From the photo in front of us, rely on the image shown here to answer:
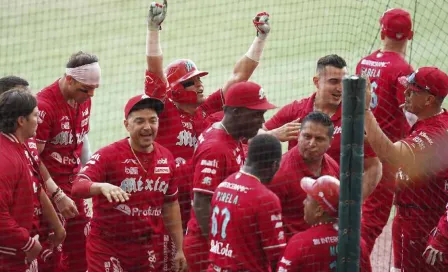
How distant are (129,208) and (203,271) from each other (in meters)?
0.65

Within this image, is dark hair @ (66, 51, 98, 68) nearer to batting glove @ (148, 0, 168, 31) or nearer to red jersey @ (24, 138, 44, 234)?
batting glove @ (148, 0, 168, 31)

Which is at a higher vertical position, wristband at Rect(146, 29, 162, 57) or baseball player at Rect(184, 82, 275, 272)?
wristband at Rect(146, 29, 162, 57)

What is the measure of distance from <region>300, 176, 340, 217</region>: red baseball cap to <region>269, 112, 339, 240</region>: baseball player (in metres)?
0.64

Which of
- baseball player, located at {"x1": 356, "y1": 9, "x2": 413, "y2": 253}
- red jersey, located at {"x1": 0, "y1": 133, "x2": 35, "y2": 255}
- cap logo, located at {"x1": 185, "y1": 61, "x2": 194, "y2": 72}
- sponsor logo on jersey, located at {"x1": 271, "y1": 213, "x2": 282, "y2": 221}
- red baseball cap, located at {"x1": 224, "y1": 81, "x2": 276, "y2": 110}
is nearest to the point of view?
sponsor logo on jersey, located at {"x1": 271, "y1": 213, "x2": 282, "y2": 221}

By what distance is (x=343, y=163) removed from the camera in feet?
17.7

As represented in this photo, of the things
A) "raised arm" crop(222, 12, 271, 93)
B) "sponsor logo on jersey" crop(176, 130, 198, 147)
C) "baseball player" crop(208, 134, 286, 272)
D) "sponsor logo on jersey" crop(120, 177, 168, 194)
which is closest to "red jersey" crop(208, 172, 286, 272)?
"baseball player" crop(208, 134, 286, 272)

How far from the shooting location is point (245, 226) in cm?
539

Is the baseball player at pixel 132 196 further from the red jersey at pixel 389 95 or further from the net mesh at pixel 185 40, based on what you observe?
the net mesh at pixel 185 40

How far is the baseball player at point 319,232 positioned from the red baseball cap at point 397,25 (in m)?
2.87

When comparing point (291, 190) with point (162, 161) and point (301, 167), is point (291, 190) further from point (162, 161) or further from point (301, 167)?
point (162, 161)

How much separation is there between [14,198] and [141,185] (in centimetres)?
90

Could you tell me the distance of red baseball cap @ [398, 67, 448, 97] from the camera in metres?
6.55

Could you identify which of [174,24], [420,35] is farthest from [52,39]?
[420,35]

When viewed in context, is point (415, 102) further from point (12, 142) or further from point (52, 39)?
point (52, 39)
